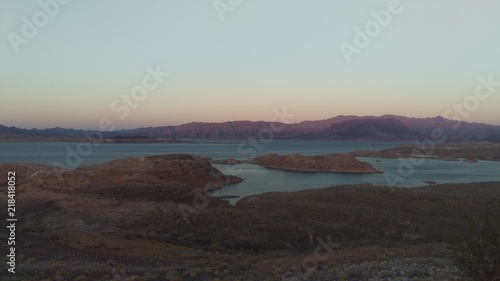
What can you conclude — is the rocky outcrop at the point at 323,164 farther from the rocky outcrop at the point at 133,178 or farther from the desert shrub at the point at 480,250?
the desert shrub at the point at 480,250

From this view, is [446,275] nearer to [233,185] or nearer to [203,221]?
[203,221]

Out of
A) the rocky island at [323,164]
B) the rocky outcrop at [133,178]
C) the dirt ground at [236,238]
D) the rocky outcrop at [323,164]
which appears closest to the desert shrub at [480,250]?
the dirt ground at [236,238]

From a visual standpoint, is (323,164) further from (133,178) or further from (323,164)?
(133,178)

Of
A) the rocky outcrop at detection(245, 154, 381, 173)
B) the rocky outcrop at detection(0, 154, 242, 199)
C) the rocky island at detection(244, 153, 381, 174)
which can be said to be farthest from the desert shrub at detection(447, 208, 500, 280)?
the rocky outcrop at detection(245, 154, 381, 173)

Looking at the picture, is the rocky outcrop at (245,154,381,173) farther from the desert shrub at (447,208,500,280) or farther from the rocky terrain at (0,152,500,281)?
the desert shrub at (447,208,500,280)

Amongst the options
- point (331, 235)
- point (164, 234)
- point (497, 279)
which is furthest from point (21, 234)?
point (497, 279)

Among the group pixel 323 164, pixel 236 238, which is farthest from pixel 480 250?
pixel 323 164
